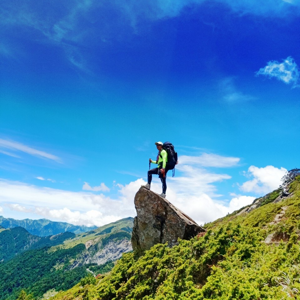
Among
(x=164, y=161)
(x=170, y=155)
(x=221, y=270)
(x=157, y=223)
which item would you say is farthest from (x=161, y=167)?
(x=221, y=270)

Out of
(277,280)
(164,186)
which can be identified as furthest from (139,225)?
(277,280)

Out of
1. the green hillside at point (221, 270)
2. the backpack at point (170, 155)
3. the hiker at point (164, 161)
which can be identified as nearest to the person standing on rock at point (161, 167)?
the hiker at point (164, 161)

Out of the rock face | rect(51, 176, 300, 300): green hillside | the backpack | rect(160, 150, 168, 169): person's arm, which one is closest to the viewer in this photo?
rect(51, 176, 300, 300): green hillside

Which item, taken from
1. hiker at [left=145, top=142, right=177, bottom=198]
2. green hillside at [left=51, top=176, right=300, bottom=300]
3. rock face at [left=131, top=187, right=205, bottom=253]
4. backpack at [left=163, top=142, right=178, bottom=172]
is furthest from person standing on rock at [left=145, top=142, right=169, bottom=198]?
green hillside at [left=51, top=176, right=300, bottom=300]

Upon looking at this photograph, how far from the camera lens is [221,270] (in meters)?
9.59

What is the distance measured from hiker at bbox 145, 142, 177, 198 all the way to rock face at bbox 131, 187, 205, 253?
114 centimetres

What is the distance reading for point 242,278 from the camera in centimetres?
792

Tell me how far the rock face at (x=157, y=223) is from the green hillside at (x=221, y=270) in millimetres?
2010

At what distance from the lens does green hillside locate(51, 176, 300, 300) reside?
7.24 meters

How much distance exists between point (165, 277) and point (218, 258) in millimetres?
3182

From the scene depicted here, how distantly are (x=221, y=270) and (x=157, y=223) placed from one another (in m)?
8.47

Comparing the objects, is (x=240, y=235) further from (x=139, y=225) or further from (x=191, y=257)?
(x=139, y=225)

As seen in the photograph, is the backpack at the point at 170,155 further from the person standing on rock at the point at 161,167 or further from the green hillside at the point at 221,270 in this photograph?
the green hillside at the point at 221,270

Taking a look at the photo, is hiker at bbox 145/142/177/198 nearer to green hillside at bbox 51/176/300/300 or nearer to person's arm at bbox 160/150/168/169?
person's arm at bbox 160/150/168/169
